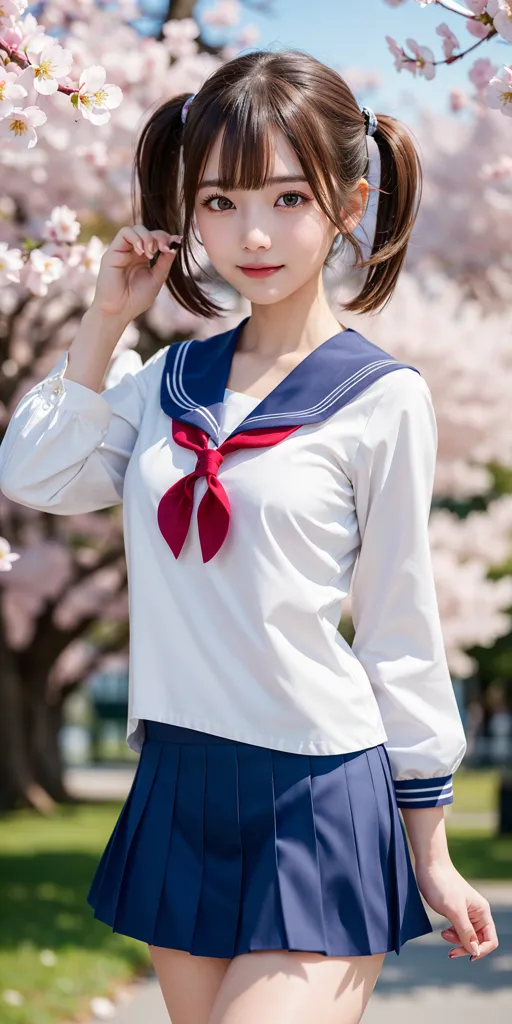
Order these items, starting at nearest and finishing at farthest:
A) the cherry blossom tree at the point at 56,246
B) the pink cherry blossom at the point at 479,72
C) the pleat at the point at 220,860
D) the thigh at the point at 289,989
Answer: the thigh at the point at 289,989 → the pleat at the point at 220,860 → the cherry blossom tree at the point at 56,246 → the pink cherry blossom at the point at 479,72

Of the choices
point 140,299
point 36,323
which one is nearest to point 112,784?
point 36,323

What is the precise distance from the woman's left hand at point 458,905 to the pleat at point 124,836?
1.49ft

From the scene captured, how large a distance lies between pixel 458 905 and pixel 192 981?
43cm

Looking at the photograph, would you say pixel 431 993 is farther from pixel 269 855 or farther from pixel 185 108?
pixel 185 108

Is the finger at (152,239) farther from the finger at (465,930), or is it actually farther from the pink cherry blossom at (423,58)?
the finger at (465,930)

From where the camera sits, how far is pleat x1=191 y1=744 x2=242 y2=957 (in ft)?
6.28

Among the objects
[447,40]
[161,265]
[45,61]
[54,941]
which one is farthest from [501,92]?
[54,941]

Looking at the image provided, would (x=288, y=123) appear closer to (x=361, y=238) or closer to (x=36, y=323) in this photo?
(x=361, y=238)

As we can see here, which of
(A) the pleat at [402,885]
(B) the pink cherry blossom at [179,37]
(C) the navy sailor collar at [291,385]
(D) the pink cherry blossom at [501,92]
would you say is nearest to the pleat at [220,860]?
(A) the pleat at [402,885]

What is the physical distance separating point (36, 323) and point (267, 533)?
24.7 ft

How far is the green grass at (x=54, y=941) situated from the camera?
16.5 ft

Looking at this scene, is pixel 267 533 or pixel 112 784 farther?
pixel 112 784

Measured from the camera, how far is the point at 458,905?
1986mm

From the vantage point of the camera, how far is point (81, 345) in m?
2.22
